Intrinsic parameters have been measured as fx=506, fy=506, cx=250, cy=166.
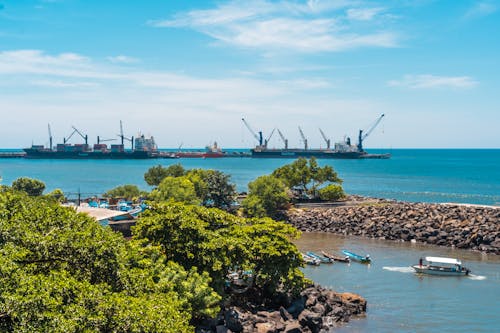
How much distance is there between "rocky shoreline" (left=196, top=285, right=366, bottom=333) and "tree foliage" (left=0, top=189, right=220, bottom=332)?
310 cm

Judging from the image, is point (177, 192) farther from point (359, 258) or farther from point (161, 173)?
point (161, 173)

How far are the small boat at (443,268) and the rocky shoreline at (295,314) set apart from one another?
40.3 ft

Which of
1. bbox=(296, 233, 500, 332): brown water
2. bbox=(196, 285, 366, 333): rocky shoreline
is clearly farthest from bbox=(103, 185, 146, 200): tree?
bbox=(196, 285, 366, 333): rocky shoreline

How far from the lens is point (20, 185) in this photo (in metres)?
70.2

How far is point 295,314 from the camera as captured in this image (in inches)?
1248

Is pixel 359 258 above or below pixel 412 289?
above

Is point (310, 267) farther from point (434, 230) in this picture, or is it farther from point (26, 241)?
point (26, 241)

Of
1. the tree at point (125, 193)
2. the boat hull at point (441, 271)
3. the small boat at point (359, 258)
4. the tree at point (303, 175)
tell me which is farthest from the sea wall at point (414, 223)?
the tree at point (125, 193)

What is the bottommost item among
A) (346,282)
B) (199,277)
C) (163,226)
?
(346,282)

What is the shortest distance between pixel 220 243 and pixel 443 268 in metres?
25.0

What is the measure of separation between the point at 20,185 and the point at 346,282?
49.2 m

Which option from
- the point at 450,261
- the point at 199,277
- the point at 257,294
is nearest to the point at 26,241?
the point at 199,277

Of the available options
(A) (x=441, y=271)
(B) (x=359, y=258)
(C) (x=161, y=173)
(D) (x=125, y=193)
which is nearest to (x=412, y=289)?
(A) (x=441, y=271)

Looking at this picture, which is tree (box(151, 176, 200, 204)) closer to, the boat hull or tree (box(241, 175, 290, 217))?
tree (box(241, 175, 290, 217))
